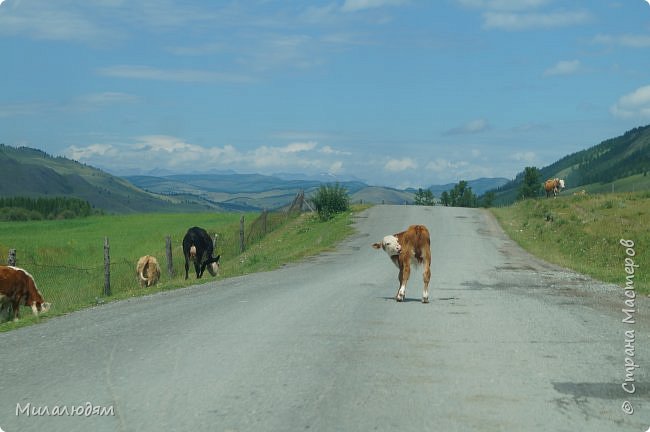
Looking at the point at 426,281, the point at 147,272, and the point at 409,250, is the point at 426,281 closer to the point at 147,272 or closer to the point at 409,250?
the point at 409,250

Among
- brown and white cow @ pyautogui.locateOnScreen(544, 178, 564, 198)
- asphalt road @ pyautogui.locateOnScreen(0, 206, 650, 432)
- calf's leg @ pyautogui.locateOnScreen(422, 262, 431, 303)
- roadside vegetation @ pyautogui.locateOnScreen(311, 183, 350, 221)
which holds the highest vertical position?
brown and white cow @ pyautogui.locateOnScreen(544, 178, 564, 198)

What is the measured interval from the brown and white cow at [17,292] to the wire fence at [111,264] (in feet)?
0.85

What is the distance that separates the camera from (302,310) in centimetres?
1293

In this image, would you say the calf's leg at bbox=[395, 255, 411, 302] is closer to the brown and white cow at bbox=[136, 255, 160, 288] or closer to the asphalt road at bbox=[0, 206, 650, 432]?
the asphalt road at bbox=[0, 206, 650, 432]

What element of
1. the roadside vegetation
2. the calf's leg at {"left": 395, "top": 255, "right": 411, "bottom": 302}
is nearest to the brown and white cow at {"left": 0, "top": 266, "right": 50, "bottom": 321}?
the calf's leg at {"left": 395, "top": 255, "right": 411, "bottom": 302}

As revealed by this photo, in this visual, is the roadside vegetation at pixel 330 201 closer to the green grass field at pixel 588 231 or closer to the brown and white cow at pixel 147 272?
the green grass field at pixel 588 231

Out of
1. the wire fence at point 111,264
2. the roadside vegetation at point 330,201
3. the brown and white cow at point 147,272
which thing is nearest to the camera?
the wire fence at point 111,264

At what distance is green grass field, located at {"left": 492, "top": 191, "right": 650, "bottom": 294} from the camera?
24.1 metres

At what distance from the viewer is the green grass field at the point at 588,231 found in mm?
24067

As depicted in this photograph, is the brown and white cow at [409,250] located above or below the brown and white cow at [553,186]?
below

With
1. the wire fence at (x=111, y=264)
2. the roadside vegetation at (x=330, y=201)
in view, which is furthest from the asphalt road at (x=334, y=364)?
the roadside vegetation at (x=330, y=201)

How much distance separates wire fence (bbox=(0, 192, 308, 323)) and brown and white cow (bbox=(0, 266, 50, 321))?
258mm

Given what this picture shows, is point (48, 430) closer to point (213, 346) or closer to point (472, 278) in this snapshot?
point (213, 346)

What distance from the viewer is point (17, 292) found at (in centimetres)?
1434
